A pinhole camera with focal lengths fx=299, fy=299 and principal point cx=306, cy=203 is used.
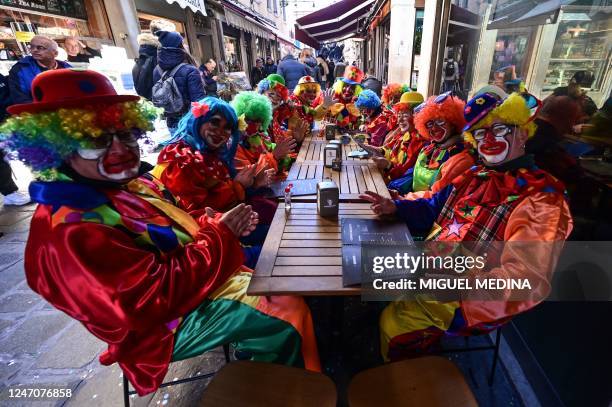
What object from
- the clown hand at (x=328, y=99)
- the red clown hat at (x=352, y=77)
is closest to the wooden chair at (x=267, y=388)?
the clown hand at (x=328, y=99)

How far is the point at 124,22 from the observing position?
6.79 metres

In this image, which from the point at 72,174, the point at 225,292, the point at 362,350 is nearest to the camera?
the point at 72,174

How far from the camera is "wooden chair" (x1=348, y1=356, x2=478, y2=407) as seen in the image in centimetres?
120

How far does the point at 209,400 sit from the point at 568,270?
196 centimetres

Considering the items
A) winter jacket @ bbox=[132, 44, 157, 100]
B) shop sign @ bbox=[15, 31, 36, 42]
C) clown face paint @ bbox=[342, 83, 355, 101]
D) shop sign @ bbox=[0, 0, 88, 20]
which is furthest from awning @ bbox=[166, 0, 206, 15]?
clown face paint @ bbox=[342, 83, 355, 101]

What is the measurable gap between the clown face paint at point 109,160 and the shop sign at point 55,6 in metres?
5.87

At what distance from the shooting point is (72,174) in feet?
4.34

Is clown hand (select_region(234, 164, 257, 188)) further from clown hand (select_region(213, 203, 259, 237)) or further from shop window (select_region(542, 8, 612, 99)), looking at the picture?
shop window (select_region(542, 8, 612, 99))

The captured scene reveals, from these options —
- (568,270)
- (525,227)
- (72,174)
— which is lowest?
(568,270)

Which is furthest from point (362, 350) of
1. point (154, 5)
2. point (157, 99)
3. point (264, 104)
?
point (154, 5)

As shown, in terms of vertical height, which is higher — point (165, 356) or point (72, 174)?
point (72, 174)

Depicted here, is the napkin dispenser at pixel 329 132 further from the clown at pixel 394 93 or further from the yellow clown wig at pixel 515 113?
the yellow clown wig at pixel 515 113

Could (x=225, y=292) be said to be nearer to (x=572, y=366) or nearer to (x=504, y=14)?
(x=572, y=366)

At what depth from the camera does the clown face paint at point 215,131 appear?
2398 millimetres
